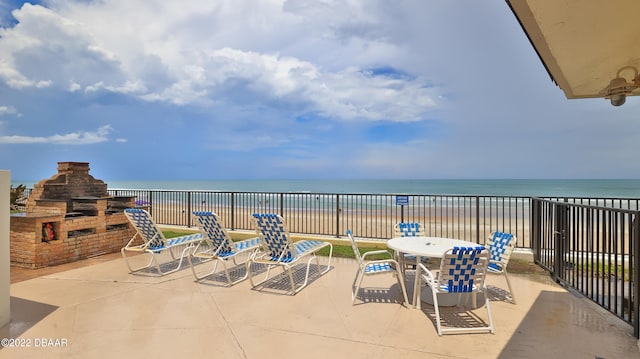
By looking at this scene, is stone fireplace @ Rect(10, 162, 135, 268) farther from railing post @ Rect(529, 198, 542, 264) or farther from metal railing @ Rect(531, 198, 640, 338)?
railing post @ Rect(529, 198, 542, 264)

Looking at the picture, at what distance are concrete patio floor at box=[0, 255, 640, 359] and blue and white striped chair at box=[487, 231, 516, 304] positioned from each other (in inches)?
16.3

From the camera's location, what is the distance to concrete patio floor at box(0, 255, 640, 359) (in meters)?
2.75

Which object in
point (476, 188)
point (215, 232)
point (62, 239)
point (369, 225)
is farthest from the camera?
point (476, 188)

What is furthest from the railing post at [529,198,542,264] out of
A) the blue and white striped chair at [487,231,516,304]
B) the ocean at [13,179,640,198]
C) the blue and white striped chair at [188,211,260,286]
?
the ocean at [13,179,640,198]

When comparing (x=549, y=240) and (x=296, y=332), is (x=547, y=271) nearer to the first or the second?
(x=549, y=240)

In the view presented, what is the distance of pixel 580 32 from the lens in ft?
8.45

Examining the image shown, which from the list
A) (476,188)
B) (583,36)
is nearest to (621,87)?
(583,36)

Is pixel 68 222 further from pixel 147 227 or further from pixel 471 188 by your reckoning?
pixel 471 188

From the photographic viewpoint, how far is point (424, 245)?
411cm

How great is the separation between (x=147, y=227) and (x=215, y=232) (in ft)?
4.32

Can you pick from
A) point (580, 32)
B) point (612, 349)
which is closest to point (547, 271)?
point (612, 349)

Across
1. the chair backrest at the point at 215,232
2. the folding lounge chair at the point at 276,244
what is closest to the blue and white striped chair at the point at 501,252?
the folding lounge chair at the point at 276,244

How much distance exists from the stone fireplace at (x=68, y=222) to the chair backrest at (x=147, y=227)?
1.50m

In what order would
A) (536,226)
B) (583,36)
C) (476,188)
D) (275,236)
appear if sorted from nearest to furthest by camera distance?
(583,36) → (275,236) → (536,226) → (476,188)
